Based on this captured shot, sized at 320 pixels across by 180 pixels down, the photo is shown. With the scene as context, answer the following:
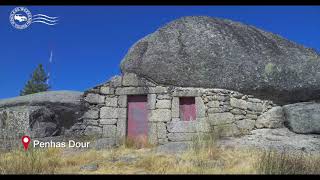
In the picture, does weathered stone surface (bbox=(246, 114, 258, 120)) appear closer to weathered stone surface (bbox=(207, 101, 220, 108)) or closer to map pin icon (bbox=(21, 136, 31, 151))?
weathered stone surface (bbox=(207, 101, 220, 108))

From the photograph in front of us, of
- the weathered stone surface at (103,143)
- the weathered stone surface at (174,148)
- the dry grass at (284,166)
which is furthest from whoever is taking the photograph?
the weathered stone surface at (103,143)

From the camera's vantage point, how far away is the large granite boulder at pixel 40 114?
38.6 feet

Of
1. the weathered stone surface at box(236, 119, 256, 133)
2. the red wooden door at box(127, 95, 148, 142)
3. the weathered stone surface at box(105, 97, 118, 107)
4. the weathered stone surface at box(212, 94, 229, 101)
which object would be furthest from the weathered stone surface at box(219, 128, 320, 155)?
the weathered stone surface at box(105, 97, 118, 107)

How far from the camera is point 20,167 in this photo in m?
7.85

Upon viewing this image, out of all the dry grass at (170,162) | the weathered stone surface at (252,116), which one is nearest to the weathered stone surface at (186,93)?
the weathered stone surface at (252,116)

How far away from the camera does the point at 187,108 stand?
1216cm

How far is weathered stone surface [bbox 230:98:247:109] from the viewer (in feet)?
40.1

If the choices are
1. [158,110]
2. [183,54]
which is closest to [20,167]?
[158,110]

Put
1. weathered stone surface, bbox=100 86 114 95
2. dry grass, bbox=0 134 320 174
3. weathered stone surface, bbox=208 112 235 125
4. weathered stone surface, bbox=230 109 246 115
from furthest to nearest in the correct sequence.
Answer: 1. weathered stone surface, bbox=100 86 114 95
2. weathered stone surface, bbox=230 109 246 115
3. weathered stone surface, bbox=208 112 235 125
4. dry grass, bbox=0 134 320 174

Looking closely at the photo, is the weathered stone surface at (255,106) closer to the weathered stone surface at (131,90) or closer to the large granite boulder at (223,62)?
the large granite boulder at (223,62)

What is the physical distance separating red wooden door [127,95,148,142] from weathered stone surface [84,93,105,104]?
77 cm

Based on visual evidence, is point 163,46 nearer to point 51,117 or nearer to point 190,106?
point 190,106

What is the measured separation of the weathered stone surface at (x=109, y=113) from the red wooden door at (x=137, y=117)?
383mm

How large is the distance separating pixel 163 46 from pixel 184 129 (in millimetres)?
2613
